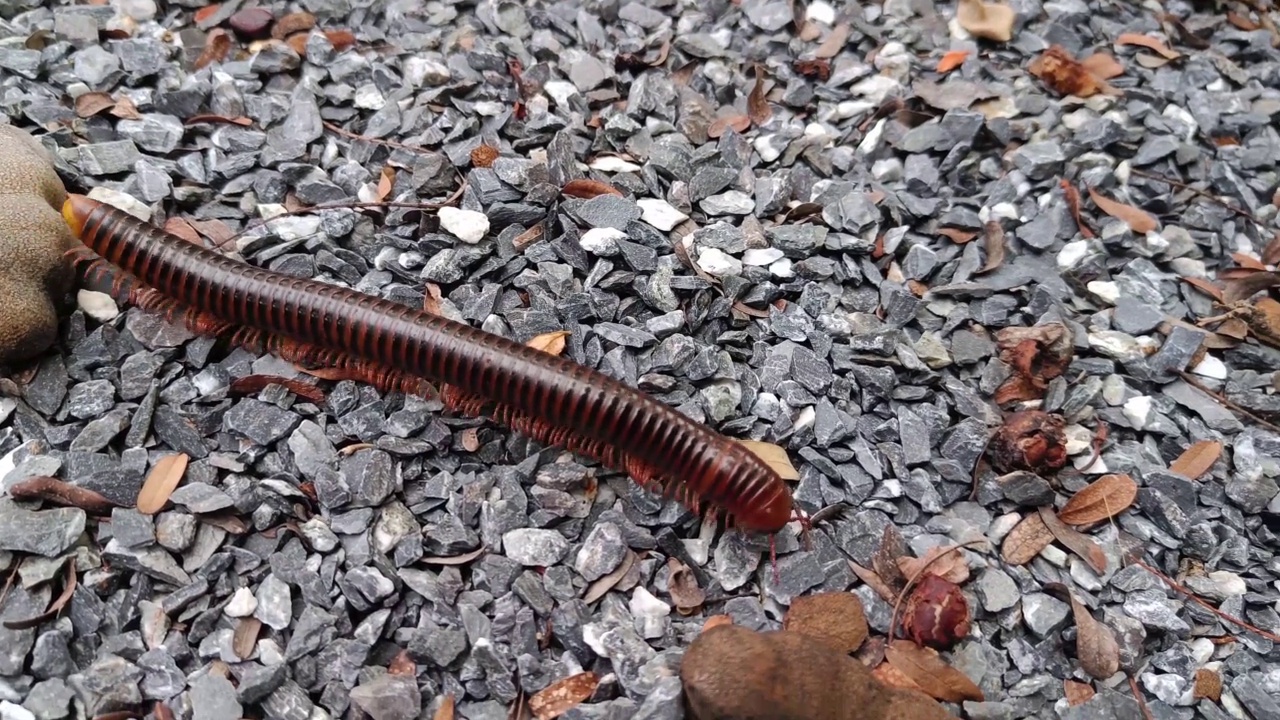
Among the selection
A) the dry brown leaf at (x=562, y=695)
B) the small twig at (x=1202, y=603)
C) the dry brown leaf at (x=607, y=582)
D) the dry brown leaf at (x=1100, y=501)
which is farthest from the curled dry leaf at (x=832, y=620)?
the small twig at (x=1202, y=603)

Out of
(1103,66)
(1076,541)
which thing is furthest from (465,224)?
(1103,66)

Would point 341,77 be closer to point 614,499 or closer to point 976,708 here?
point 614,499

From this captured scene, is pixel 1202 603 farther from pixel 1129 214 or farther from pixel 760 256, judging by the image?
pixel 760 256

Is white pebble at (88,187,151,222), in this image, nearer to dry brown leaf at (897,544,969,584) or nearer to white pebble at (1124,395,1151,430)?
dry brown leaf at (897,544,969,584)

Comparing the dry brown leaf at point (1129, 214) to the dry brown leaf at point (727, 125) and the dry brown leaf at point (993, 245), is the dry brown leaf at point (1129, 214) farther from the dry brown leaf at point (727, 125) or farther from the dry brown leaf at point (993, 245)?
the dry brown leaf at point (727, 125)

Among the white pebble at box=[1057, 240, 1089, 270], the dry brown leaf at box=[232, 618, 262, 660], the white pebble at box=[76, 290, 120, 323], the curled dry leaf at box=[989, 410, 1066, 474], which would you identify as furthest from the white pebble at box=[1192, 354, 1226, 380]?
the white pebble at box=[76, 290, 120, 323]

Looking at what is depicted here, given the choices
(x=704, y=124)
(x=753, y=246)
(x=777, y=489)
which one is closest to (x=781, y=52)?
(x=704, y=124)
